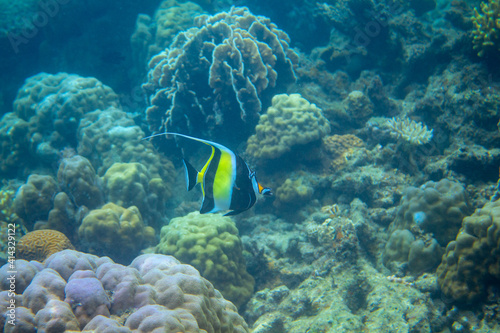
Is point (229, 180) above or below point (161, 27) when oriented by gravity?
below

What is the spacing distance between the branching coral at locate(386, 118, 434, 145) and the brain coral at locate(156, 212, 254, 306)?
4.11 meters

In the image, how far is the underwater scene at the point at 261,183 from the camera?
242cm

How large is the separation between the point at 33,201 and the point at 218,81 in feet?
13.0

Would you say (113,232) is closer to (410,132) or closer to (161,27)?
(410,132)

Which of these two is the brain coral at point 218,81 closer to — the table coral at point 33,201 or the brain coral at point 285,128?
the brain coral at point 285,128

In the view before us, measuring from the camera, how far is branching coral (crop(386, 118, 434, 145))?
5629 mm

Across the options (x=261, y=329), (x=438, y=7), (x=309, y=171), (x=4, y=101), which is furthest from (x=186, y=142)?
→ (x=438, y=7)

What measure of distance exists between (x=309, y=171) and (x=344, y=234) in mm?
1980

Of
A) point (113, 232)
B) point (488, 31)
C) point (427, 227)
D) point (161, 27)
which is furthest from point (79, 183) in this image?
point (488, 31)

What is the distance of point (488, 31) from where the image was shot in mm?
6004

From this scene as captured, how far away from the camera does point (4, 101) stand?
10219 mm

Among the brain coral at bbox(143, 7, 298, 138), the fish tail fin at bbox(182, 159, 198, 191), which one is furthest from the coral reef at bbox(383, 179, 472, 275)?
the brain coral at bbox(143, 7, 298, 138)

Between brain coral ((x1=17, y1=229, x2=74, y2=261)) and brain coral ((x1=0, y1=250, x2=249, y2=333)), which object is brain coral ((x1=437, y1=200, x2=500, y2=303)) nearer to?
brain coral ((x1=0, y1=250, x2=249, y2=333))

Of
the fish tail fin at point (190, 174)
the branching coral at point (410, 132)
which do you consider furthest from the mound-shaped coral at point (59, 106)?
the branching coral at point (410, 132)
